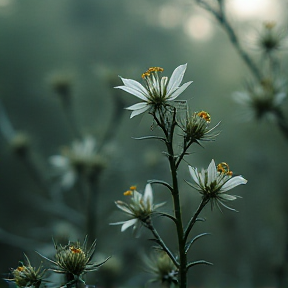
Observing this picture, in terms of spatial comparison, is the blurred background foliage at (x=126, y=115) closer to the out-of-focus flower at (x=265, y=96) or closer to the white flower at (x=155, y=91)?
the out-of-focus flower at (x=265, y=96)

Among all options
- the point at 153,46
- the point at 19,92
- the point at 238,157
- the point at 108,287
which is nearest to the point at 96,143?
the point at 108,287

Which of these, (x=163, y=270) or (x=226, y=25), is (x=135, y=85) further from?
(x=226, y=25)

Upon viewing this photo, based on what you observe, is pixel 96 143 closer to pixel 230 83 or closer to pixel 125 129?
pixel 125 129

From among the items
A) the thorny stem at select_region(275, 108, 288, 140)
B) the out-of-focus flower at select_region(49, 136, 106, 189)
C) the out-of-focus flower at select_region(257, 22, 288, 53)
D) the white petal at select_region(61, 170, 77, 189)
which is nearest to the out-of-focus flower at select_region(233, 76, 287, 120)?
the thorny stem at select_region(275, 108, 288, 140)

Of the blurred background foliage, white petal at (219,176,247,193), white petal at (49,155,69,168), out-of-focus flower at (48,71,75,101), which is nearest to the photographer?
white petal at (219,176,247,193)

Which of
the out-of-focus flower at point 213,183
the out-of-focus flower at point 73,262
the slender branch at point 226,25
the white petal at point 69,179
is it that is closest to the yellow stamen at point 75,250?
the out-of-focus flower at point 73,262

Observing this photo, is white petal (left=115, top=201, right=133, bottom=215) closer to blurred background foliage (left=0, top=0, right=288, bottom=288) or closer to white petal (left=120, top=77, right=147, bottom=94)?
white petal (left=120, top=77, right=147, bottom=94)

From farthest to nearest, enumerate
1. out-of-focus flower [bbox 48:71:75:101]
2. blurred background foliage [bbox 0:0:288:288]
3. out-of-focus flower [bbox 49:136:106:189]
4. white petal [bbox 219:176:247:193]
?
blurred background foliage [bbox 0:0:288:288]
out-of-focus flower [bbox 48:71:75:101]
out-of-focus flower [bbox 49:136:106:189]
white petal [bbox 219:176:247:193]
